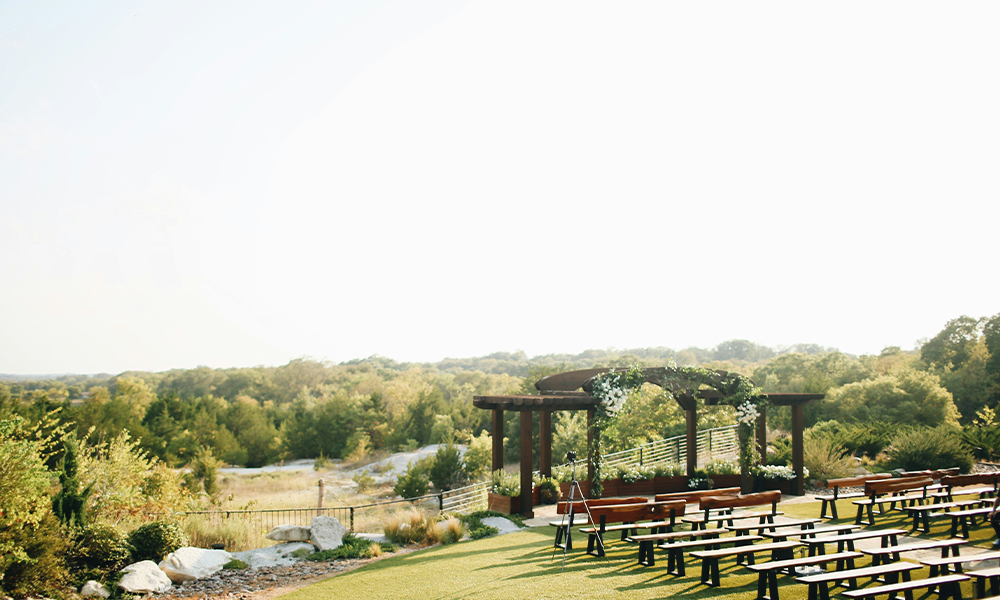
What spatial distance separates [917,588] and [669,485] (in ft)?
26.0

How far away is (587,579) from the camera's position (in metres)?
6.47

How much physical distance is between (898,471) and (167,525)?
14.3 meters

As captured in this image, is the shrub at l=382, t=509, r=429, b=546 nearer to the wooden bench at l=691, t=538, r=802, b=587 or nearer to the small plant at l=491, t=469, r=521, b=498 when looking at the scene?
the small plant at l=491, t=469, r=521, b=498

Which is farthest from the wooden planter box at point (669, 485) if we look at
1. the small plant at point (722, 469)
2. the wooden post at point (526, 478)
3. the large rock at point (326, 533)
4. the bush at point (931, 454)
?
the large rock at point (326, 533)

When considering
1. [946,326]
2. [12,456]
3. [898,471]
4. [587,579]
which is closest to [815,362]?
[946,326]

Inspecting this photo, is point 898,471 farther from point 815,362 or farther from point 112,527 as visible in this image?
point 815,362

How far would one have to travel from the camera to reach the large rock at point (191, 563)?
28.0 feet

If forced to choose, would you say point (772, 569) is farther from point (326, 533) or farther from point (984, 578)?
point (326, 533)

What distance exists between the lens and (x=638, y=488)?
1234cm

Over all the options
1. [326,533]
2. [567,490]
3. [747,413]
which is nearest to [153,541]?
[326,533]

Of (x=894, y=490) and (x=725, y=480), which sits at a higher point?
(x=894, y=490)

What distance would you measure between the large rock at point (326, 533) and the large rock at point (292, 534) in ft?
0.44

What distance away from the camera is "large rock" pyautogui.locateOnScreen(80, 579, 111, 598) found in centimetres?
767

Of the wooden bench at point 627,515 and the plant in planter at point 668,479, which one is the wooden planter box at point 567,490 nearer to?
the plant in planter at point 668,479
